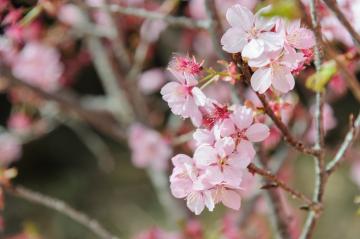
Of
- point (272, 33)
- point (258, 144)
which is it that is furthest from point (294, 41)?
point (258, 144)

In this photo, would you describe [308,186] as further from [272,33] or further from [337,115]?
[272,33]

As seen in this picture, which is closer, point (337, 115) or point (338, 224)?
point (338, 224)

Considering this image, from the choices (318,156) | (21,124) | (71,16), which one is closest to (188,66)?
(318,156)

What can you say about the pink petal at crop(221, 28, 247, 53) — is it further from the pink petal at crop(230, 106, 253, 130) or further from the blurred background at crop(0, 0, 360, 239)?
the blurred background at crop(0, 0, 360, 239)

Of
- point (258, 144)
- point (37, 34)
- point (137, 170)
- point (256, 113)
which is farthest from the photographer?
point (137, 170)

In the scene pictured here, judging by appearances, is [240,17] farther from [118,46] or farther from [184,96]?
[118,46]

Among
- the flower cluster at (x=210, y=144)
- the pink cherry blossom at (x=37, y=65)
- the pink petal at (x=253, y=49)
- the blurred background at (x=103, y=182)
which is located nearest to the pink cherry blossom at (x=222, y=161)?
the flower cluster at (x=210, y=144)

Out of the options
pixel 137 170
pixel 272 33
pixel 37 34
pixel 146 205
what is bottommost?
pixel 272 33

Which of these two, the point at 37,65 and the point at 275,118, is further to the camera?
the point at 37,65
